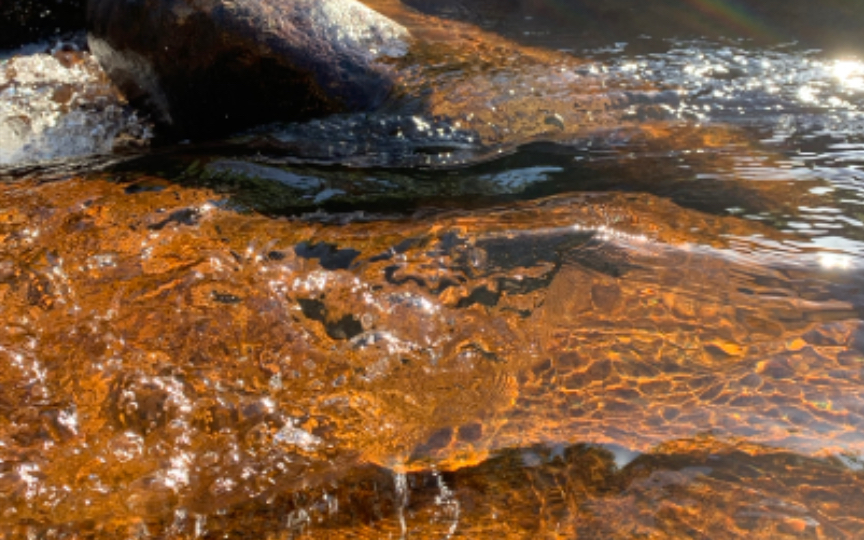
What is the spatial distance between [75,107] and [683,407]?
14.7 feet

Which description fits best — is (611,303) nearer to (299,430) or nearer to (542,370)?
(542,370)

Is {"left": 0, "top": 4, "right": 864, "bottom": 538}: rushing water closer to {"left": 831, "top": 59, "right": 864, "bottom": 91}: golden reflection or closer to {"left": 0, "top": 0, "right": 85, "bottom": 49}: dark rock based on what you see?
{"left": 831, "top": 59, "right": 864, "bottom": 91}: golden reflection

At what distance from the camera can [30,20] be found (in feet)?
20.0

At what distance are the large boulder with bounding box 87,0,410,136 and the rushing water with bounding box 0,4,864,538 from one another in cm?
38

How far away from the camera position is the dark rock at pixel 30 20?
6.07 m

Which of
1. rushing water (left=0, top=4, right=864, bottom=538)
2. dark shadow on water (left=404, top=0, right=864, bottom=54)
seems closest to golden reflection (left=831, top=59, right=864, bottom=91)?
dark shadow on water (left=404, top=0, right=864, bottom=54)

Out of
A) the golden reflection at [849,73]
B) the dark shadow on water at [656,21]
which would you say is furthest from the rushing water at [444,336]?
the dark shadow on water at [656,21]

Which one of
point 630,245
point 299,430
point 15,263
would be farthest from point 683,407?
point 15,263

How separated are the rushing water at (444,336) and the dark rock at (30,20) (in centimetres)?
328

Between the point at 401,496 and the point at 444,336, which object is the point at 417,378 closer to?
the point at 444,336

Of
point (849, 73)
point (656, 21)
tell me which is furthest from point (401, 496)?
point (656, 21)

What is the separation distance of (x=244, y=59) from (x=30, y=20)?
3767mm

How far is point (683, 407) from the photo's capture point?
1.89 m

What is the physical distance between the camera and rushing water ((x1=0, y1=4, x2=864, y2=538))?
1.64 meters
